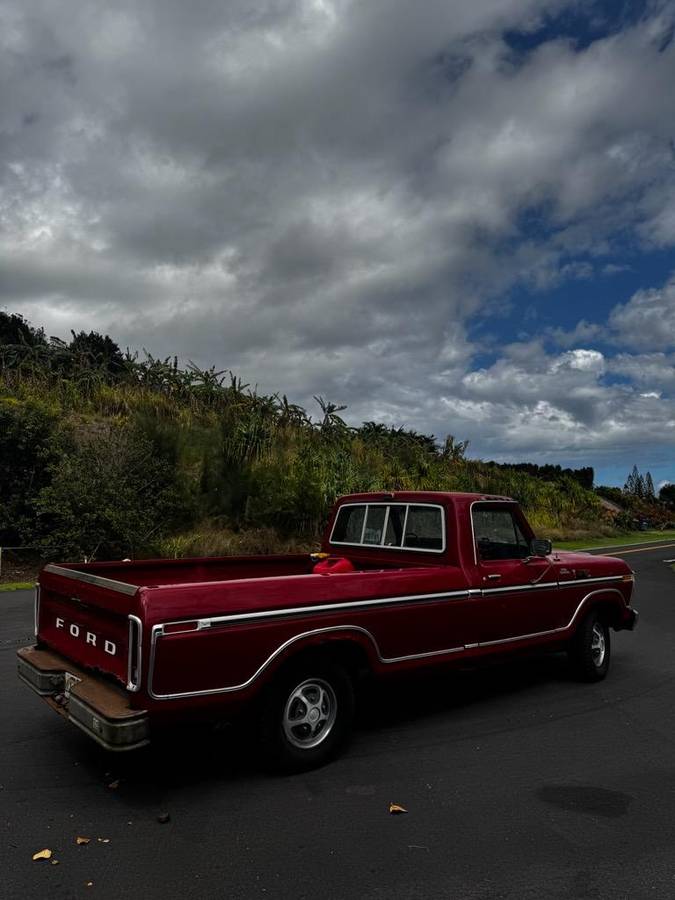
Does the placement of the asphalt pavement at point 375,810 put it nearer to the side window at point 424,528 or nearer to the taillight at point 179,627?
the taillight at point 179,627

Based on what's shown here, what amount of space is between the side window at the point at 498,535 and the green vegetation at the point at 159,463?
1168 cm

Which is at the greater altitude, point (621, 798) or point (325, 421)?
point (325, 421)

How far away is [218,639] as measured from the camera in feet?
12.5

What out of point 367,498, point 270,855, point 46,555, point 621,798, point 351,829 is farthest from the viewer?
point 46,555

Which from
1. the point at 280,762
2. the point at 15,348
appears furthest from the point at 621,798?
the point at 15,348

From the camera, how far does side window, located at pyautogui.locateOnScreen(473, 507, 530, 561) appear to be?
5762 mm

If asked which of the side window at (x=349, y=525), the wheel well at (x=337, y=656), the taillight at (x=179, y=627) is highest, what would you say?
the side window at (x=349, y=525)

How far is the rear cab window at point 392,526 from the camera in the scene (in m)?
5.59

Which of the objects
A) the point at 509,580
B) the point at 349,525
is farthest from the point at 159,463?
the point at 509,580

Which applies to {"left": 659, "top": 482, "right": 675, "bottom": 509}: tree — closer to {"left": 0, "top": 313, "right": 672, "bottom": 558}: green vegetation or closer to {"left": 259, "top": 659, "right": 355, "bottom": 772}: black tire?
{"left": 0, "top": 313, "right": 672, "bottom": 558}: green vegetation

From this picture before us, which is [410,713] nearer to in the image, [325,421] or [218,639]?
[218,639]

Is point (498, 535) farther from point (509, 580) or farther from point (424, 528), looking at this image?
point (424, 528)

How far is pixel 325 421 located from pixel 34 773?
2208 cm

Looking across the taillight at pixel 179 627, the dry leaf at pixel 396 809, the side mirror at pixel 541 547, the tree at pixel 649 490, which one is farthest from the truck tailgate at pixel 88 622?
the tree at pixel 649 490
